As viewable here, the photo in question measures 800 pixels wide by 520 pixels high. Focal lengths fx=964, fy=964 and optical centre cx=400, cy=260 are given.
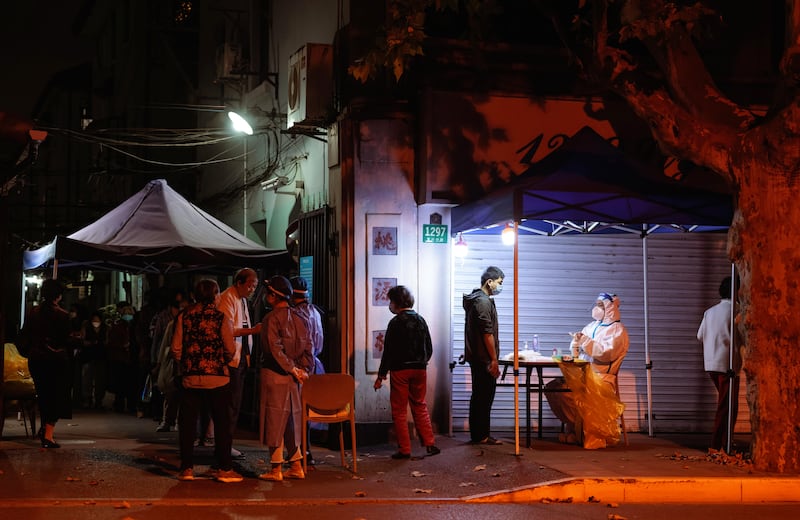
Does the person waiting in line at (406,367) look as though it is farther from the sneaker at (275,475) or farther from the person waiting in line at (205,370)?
the person waiting in line at (205,370)

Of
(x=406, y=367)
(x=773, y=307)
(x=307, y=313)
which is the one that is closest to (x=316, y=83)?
(x=307, y=313)

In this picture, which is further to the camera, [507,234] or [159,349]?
[159,349]

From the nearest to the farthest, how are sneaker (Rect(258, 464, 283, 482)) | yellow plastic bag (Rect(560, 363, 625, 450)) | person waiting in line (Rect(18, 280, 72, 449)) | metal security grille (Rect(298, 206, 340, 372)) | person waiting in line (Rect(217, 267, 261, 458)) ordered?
sneaker (Rect(258, 464, 283, 482)) → person waiting in line (Rect(217, 267, 261, 458)) → person waiting in line (Rect(18, 280, 72, 449)) → yellow plastic bag (Rect(560, 363, 625, 450)) → metal security grille (Rect(298, 206, 340, 372))

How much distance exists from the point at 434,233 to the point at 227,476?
4.69 m

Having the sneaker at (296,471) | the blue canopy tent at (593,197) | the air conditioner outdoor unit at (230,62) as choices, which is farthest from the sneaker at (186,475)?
the air conditioner outdoor unit at (230,62)

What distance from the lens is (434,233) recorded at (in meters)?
12.9

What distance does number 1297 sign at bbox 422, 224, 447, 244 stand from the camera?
1291 centimetres

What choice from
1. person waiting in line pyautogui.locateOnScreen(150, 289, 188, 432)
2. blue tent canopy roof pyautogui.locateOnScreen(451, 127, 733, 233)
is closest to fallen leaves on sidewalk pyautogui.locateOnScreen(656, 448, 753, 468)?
blue tent canopy roof pyautogui.locateOnScreen(451, 127, 733, 233)

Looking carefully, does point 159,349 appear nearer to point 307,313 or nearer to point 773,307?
point 307,313

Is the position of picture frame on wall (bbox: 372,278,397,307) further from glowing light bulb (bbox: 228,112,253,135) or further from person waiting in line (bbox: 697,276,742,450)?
person waiting in line (bbox: 697,276,742,450)

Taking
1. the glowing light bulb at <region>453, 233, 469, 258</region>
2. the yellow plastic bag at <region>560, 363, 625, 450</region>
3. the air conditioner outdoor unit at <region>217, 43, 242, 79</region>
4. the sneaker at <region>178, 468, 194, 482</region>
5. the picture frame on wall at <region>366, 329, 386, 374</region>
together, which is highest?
the air conditioner outdoor unit at <region>217, 43, 242, 79</region>

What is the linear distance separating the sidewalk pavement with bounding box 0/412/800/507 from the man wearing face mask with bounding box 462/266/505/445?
1.16ft

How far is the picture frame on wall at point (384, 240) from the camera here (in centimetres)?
1285

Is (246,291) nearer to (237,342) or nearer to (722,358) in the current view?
(237,342)
